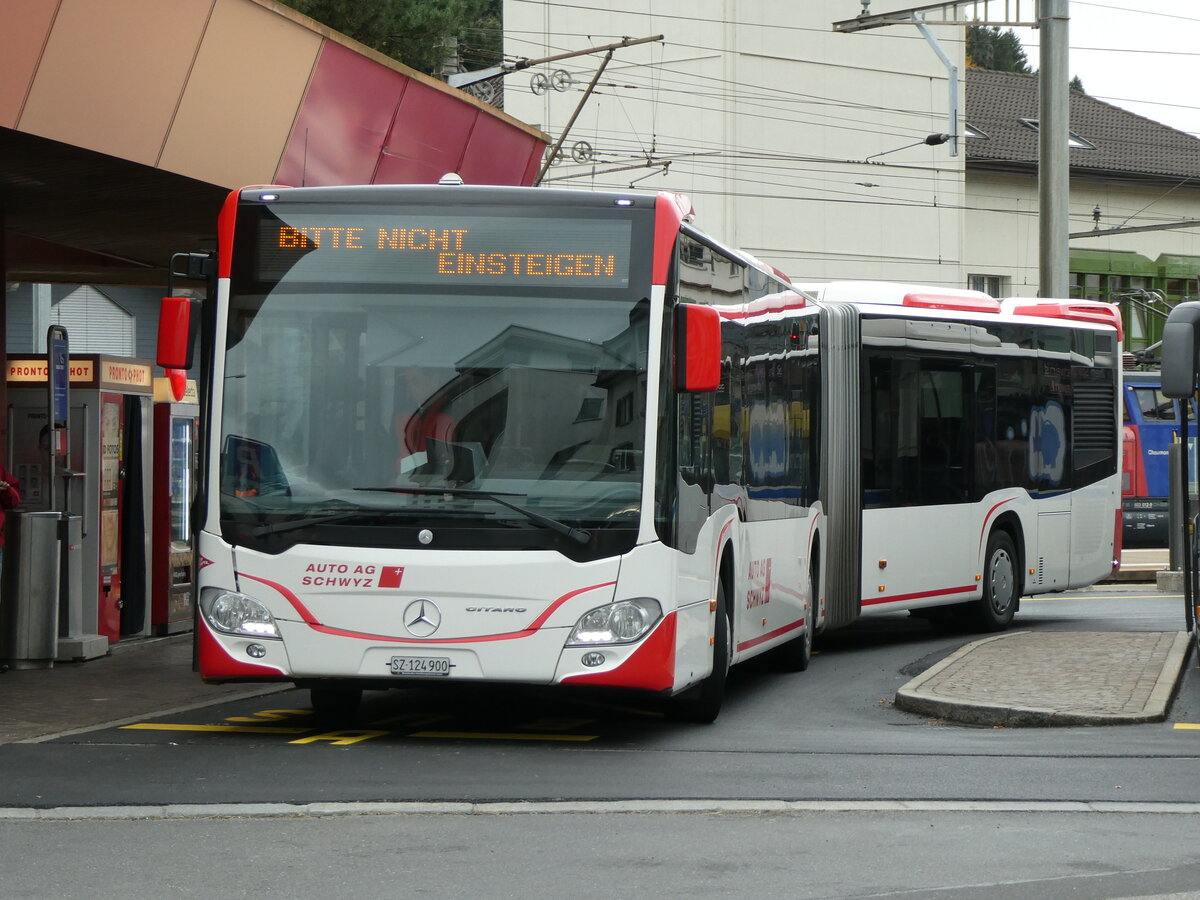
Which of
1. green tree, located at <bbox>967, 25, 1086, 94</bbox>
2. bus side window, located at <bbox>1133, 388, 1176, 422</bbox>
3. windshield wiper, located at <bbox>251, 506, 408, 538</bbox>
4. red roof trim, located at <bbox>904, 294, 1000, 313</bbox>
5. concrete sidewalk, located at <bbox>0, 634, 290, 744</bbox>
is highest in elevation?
green tree, located at <bbox>967, 25, 1086, 94</bbox>

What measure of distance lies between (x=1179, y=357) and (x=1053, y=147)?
971 centimetres

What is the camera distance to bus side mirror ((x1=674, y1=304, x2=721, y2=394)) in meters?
9.80

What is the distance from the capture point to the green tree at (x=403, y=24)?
3909 cm

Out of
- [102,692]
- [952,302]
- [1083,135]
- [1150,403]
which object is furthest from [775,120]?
[102,692]

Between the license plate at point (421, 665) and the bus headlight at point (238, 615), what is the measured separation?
64cm

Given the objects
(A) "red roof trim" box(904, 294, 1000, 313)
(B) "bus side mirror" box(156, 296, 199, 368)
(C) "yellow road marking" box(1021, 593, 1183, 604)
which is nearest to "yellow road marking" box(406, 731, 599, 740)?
(B) "bus side mirror" box(156, 296, 199, 368)

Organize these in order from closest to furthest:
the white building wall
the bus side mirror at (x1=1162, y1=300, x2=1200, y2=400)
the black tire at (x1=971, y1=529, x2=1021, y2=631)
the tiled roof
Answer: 1. the bus side mirror at (x1=1162, y1=300, x2=1200, y2=400)
2. the black tire at (x1=971, y1=529, x2=1021, y2=631)
3. the white building wall
4. the tiled roof

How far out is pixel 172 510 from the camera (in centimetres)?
1705

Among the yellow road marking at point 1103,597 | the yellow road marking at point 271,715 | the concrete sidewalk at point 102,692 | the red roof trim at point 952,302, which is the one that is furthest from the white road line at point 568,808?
the yellow road marking at point 1103,597

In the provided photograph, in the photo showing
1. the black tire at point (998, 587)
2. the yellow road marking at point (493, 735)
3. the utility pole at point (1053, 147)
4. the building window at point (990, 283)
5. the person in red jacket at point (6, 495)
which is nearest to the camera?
the yellow road marking at point (493, 735)

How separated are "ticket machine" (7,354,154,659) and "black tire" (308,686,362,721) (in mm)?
4309

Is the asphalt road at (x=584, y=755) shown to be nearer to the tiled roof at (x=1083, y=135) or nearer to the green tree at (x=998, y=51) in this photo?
the tiled roof at (x=1083, y=135)

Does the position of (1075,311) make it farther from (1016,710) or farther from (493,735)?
(493,735)

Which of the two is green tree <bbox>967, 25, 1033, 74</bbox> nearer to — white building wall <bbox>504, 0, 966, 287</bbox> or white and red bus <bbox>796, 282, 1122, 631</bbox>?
white building wall <bbox>504, 0, 966, 287</bbox>
